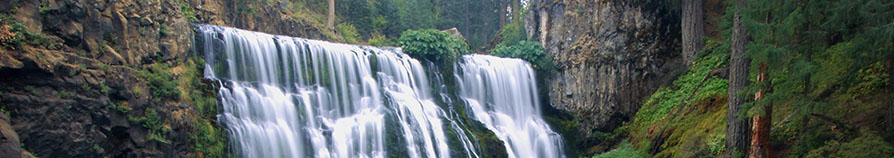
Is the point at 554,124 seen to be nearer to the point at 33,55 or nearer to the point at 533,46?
the point at 533,46

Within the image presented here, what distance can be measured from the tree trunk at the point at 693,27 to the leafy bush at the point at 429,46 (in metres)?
7.52

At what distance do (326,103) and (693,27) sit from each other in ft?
36.2

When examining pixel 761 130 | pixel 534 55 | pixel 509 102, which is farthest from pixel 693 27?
pixel 761 130

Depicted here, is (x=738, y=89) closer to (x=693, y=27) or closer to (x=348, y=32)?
(x=693, y=27)

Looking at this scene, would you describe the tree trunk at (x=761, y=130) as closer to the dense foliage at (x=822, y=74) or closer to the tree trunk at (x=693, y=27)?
the dense foliage at (x=822, y=74)

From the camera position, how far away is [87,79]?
9.34m

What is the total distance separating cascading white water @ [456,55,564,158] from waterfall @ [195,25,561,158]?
0.14 metres

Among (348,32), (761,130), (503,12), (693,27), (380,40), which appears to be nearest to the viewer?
(761,130)

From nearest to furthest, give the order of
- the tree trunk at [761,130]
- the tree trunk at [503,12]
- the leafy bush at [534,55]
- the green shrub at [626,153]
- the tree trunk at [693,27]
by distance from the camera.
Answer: the tree trunk at [761,130] → the green shrub at [626,153] → the tree trunk at [693,27] → the leafy bush at [534,55] → the tree trunk at [503,12]

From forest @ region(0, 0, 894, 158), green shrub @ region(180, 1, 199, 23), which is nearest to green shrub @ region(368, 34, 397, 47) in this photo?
forest @ region(0, 0, 894, 158)

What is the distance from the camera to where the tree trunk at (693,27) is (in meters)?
17.0

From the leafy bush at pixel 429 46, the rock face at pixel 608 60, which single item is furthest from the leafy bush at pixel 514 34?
the leafy bush at pixel 429 46

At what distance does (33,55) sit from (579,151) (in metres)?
15.1

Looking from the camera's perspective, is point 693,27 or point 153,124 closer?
point 153,124
